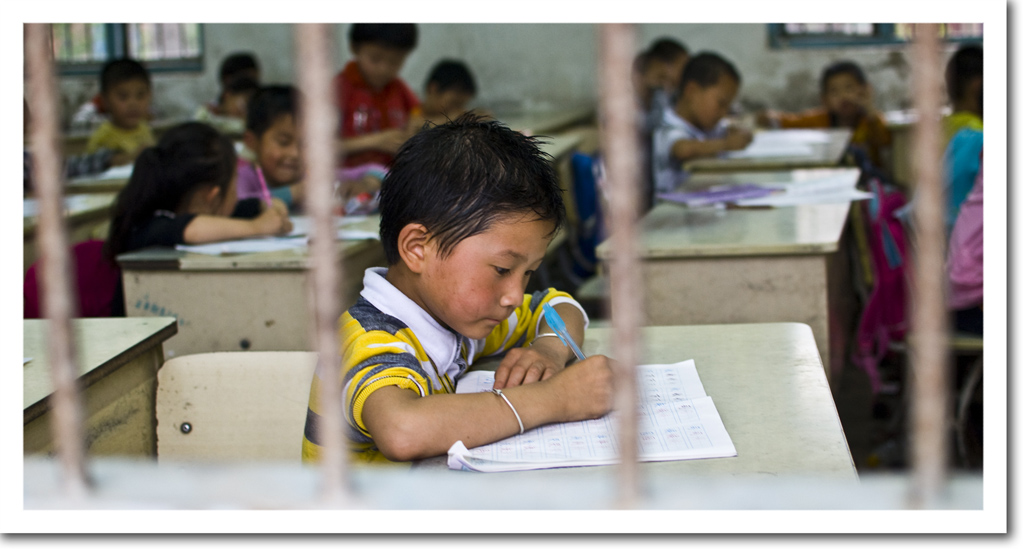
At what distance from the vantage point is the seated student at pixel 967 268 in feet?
6.74

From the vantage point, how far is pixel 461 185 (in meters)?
1.08

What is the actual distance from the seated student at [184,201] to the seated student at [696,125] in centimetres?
163

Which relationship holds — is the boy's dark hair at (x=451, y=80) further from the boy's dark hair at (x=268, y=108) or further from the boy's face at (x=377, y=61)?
the boy's dark hair at (x=268, y=108)

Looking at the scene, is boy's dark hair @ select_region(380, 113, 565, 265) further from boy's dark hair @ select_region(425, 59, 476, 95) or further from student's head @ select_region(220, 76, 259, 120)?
student's head @ select_region(220, 76, 259, 120)

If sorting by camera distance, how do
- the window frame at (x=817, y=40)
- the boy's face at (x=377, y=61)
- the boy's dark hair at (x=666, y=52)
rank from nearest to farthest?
the boy's face at (x=377, y=61) < the boy's dark hair at (x=666, y=52) < the window frame at (x=817, y=40)

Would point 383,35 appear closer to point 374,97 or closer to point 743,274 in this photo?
point 374,97

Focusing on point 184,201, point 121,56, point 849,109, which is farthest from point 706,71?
point 121,56

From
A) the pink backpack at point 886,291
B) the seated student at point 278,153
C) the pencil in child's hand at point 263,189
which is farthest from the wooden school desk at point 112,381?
the pink backpack at point 886,291

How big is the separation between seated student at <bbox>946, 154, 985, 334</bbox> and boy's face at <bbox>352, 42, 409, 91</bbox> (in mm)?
2123

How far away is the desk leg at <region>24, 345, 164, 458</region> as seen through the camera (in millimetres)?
1204

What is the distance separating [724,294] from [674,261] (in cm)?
13

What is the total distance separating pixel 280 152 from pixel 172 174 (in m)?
0.61

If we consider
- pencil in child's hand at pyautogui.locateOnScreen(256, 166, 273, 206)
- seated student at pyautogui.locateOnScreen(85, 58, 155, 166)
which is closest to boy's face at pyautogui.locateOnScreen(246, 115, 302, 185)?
pencil in child's hand at pyautogui.locateOnScreen(256, 166, 273, 206)

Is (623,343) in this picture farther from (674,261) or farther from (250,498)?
(674,261)
